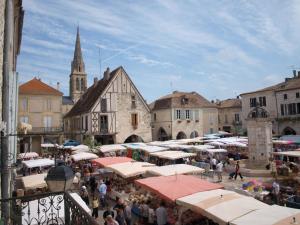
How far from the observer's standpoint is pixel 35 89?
123ft

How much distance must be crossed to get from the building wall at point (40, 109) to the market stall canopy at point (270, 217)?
33431 mm

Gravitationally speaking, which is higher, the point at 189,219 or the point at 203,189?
the point at 203,189

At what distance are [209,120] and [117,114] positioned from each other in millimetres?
16301

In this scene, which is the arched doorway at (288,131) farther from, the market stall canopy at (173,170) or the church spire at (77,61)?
the church spire at (77,61)

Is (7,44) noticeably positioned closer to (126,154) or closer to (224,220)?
(224,220)

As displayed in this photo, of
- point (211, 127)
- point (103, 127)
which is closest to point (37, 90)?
point (103, 127)

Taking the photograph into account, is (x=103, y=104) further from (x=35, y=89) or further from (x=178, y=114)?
(x=178, y=114)

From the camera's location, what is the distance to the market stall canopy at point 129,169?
13375mm

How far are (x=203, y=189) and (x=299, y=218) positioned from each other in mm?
3247

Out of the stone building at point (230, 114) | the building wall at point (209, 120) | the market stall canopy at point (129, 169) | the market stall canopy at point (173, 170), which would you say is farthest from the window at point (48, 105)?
the stone building at point (230, 114)

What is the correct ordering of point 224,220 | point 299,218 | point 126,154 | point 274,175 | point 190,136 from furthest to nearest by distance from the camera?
point 190,136 < point 126,154 < point 274,175 < point 224,220 < point 299,218

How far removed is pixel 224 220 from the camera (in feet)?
23.3

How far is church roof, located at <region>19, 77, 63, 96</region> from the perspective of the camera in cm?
3662

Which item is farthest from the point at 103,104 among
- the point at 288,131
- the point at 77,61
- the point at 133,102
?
the point at 77,61
